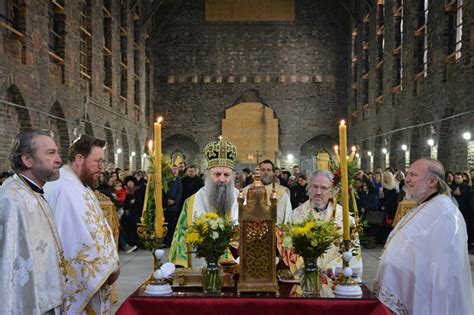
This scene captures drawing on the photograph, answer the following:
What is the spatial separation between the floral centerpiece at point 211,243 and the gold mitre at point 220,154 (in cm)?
148

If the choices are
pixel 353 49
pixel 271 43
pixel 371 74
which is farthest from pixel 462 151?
pixel 271 43

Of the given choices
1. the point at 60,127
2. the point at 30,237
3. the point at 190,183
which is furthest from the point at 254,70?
the point at 30,237

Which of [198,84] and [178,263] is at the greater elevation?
[198,84]

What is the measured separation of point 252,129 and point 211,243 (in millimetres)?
26243

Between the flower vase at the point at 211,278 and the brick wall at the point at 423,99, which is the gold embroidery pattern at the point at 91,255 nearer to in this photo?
the flower vase at the point at 211,278

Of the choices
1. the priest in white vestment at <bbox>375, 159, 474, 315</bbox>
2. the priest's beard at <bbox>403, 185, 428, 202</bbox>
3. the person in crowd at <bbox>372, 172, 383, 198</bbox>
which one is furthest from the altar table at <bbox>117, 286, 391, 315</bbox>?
the person in crowd at <bbox>372, 172, 383, 198</bbox>

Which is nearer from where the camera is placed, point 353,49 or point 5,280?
point 5,280

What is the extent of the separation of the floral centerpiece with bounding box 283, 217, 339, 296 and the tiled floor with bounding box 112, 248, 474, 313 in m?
4.14

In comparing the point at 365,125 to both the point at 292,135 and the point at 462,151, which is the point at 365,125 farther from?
the point at 462,151

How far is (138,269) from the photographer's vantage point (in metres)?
9.33

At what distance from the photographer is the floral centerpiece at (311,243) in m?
3.07

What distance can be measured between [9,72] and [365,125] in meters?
17.4

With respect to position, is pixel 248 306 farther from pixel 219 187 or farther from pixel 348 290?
pixel 219 187

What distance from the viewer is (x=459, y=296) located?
3.51 meters
